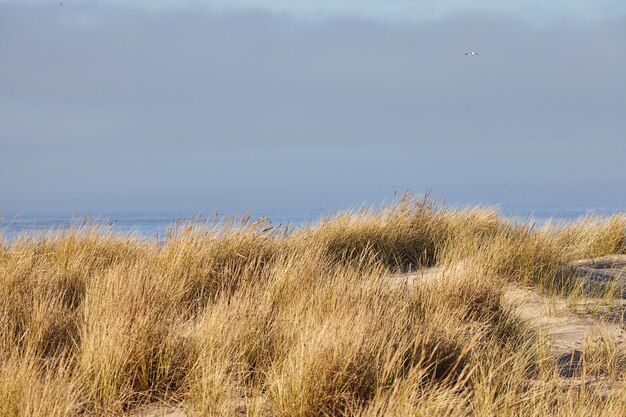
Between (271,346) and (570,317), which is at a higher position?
(271,346)

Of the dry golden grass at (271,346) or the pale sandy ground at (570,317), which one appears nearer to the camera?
the dry golden grass at (271,346)

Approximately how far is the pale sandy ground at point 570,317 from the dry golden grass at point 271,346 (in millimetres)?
91

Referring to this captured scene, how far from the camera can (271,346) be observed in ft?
12.9

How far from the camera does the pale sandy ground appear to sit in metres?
4.19

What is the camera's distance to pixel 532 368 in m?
4.09

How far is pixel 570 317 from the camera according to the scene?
5617mm

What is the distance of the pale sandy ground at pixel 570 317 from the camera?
4191 millimetres

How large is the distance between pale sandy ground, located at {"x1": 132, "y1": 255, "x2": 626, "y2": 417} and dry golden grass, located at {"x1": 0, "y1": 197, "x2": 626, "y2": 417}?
9 cm

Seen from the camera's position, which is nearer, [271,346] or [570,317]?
[271,346]

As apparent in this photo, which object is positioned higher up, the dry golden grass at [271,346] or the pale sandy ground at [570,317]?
the dry golden grass at [271,346]

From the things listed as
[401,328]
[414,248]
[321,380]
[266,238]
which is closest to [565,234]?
[414,248]

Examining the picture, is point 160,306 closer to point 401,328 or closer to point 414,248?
point 401,328

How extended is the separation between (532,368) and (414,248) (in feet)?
16.1

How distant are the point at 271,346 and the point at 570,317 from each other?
280 cm
